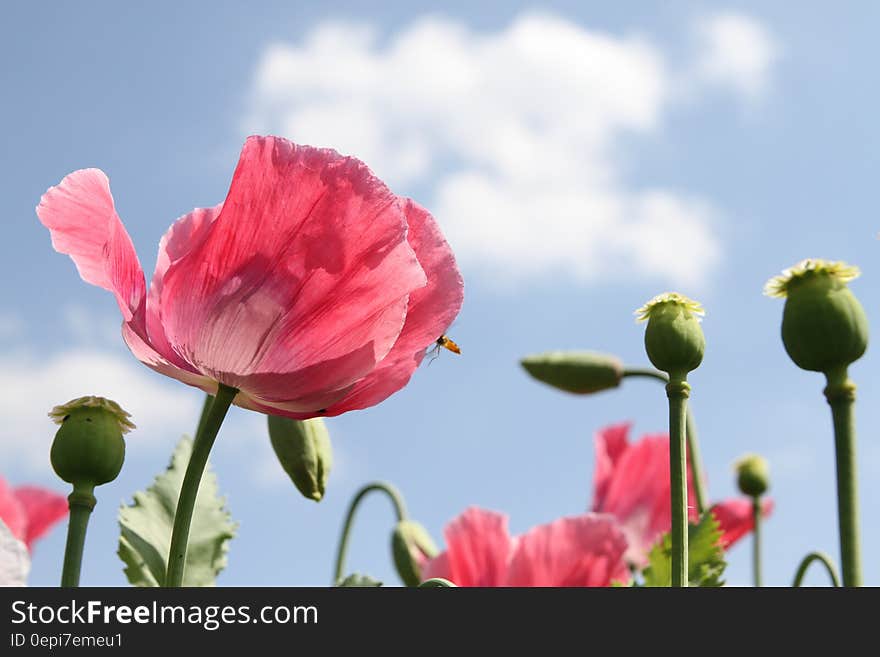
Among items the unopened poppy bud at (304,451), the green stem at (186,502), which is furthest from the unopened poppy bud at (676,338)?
the unopened poppy bud at (304,451)

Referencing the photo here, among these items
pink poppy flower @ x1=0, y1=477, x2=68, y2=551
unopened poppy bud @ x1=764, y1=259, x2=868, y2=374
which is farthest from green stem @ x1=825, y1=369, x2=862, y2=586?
pink poppy flower @ x1=0, y1=477, x2=68, y2=551

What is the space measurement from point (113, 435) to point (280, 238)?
8.0 inches

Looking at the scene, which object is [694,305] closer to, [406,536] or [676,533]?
[676,533]

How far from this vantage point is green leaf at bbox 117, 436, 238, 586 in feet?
3.99

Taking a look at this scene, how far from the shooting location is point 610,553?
1.44m

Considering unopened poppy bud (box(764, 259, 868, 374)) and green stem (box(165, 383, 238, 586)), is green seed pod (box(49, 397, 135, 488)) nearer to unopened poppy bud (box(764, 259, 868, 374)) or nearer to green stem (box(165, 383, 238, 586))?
green stem (box(165, 383, 238, 586))

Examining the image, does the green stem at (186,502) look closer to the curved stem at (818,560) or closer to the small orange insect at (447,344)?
the small orange insect at (447,344)

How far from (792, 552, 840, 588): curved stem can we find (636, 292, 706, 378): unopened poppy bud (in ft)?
1.91

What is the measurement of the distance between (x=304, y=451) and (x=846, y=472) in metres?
0.57

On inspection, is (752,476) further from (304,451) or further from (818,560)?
(304,451)

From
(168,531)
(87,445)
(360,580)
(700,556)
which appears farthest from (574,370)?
(87,445)

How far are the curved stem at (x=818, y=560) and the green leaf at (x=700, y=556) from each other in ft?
0.80

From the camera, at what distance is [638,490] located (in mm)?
2119
